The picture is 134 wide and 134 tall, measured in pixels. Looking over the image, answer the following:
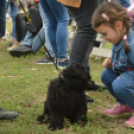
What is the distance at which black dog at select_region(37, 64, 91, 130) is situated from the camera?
6.48 feet

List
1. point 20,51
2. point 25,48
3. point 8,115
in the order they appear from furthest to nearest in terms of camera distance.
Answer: point 25,48 → point 20,51 → point 8,115

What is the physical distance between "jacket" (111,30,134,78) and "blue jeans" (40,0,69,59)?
1539 millimetres

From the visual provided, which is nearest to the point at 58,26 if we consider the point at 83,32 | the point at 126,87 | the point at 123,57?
the point at 83,32

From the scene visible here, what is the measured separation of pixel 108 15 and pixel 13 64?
9.53ft

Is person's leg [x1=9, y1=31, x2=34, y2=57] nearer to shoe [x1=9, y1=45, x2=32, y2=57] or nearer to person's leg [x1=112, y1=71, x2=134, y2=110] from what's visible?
shoe [x1=9, y1=45, x2=32, y2=57]

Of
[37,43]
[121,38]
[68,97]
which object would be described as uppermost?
[121,38]

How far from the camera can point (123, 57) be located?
76.0 inches

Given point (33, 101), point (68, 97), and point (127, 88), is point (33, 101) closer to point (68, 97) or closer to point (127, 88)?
point (68, 97)

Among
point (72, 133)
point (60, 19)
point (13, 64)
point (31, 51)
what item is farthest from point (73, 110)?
point (31, 51)

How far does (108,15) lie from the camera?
1.92m

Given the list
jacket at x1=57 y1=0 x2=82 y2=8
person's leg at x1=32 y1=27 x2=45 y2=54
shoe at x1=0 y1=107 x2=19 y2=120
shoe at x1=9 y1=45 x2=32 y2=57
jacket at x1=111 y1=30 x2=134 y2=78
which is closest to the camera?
jacket at x1=111 y1=30 x2=134 y2=78

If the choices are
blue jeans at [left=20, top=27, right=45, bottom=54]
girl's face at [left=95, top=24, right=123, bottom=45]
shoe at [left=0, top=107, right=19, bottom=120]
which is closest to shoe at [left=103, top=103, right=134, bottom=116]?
girl's face at [left=95, top=24, right=123, bottom=45]

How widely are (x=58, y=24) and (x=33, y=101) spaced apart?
148 centimetres

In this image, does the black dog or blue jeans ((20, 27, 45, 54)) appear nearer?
the black dog
